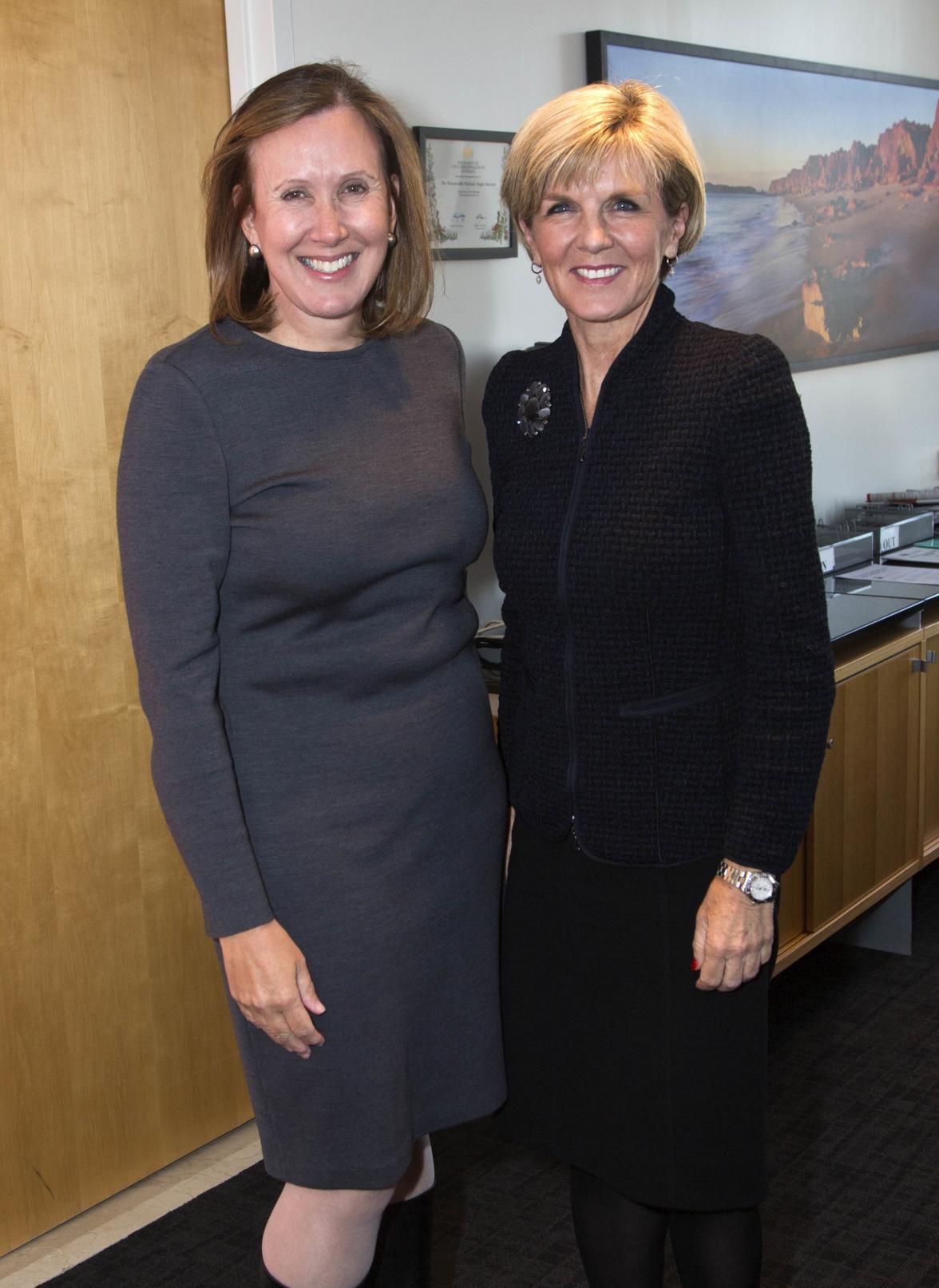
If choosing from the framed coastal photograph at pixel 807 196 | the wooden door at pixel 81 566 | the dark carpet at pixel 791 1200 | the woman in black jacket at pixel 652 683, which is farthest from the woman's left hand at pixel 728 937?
the framed coastal photograph at pixel 807 196

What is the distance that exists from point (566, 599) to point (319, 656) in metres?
0.27

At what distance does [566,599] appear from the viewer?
1506mm

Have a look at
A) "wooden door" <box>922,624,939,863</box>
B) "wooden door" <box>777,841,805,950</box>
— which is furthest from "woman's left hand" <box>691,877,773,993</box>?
"wooden door" <box>922,624,939,863</box>

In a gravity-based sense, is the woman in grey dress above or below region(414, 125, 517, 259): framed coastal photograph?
below

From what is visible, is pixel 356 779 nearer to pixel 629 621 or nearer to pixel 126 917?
pixel 629 621

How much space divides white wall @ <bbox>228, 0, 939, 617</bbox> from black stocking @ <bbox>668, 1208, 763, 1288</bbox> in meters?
1.50

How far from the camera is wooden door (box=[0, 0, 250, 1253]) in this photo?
2.13 m

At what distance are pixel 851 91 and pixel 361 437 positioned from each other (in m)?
2.95

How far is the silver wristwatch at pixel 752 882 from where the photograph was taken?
1462 mm

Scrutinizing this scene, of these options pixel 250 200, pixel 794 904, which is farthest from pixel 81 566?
pixel 794 904

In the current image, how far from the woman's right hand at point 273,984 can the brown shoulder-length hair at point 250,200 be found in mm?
636

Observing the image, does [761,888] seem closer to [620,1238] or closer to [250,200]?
[620,1238]

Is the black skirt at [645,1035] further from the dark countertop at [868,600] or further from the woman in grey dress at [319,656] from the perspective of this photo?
the dark countertop at [868,600]

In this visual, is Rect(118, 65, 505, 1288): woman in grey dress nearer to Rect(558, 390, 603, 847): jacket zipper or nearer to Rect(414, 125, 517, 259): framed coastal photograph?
Rect(558, 390, 603, 847): jacket zipper
